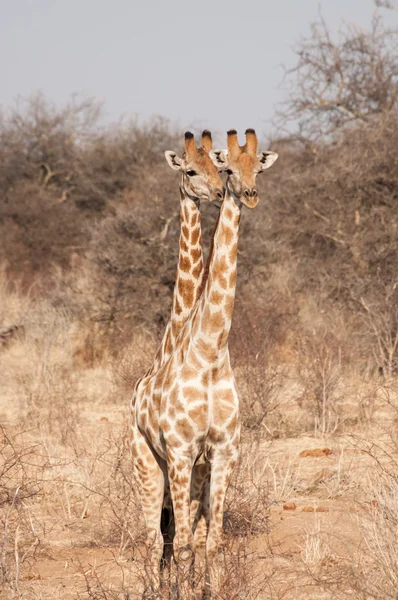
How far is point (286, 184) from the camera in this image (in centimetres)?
1439

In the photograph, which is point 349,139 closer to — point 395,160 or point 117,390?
point 395,160

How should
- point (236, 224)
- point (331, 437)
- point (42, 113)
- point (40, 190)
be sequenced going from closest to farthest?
point (236, 224), point (331, 437), point (40, 190), point (42, 113)

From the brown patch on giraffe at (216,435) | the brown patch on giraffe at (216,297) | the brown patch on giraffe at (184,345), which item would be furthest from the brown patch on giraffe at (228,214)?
the brown patch on giraffe at (216,435)

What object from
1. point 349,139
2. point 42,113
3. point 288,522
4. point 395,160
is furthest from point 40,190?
point 288,522

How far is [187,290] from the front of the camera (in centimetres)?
481

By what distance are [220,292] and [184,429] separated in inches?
24.7

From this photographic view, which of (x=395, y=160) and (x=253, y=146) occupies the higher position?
(x=395, y=160)

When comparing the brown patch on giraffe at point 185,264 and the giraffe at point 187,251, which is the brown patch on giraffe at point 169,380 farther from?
the brown patch on giraffe at point 185,264

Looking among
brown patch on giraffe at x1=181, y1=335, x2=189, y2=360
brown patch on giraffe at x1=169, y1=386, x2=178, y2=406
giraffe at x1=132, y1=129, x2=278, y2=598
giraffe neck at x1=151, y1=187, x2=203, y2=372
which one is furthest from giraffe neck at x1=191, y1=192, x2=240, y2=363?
giraffe neck at x1=151, y1=187, x2=203, y2=372

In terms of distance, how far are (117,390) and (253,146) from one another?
597 centimetres

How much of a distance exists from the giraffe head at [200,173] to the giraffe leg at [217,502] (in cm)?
117

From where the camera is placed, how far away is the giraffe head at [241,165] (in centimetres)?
388

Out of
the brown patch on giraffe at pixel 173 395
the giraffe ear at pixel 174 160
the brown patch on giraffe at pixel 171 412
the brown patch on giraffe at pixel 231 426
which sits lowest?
the brown patch on giraffe at pixel 231 426

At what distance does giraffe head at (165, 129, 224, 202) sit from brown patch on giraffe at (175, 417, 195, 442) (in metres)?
1.03
